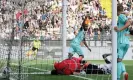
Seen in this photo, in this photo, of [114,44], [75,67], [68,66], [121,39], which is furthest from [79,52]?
→ [114,44]

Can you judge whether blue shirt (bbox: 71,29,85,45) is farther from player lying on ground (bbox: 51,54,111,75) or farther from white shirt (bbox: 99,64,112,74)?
white shirt (bbox: 99,64,112,74)

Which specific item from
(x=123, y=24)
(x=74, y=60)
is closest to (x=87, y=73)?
(x=74, y=60)

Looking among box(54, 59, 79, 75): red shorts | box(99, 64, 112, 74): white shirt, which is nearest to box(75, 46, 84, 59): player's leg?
box(54, 59, 79, 75): red shorts

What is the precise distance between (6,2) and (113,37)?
481cm

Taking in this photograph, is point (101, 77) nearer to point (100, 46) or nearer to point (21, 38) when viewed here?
point (21, 38)

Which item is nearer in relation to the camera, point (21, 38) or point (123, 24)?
point (123, 24)

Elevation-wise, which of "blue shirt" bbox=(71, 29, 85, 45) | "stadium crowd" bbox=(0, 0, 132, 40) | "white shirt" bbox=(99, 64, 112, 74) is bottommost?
"white shirt" bbox=(99, 64, 112, 74)

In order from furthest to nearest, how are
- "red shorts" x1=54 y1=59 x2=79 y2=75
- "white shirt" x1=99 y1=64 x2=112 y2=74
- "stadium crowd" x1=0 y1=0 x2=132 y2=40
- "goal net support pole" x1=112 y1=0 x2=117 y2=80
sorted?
1. "stadium crowd" x1=0 y1=0 x2=132 y2=40
2. "red shorts" x1=54 y1=59 x2=79 y2=75
3. "white shirt" x1=99 y1=64 x2=112 y2=74
4. "goal net support pole" x1=112 y1=0 x2=117 y2=80

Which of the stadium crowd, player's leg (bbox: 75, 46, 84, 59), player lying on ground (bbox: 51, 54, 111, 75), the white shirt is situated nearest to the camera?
the white shirt

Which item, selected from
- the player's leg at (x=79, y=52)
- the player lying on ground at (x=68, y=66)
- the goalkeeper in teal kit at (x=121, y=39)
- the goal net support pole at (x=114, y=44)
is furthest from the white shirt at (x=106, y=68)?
the goal net support pole at (x=114, y=44)

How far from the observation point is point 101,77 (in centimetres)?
1261

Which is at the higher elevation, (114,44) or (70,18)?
(70,18)

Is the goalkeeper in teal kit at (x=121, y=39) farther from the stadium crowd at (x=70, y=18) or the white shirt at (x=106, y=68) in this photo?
the stadium crowd at (x=70, y=18)

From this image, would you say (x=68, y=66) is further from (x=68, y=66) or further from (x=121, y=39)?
(x=121, y=39)
